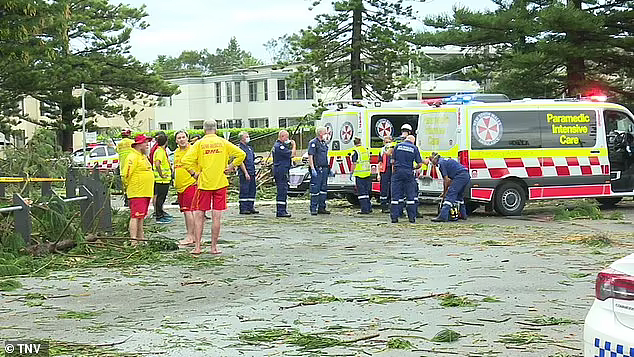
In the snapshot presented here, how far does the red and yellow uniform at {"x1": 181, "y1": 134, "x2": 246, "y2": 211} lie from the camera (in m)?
11.8

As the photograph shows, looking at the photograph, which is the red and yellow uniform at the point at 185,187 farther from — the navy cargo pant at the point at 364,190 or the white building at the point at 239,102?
the white building at the point at 239,102

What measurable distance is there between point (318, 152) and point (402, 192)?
2.43m

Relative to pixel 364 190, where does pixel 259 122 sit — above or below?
above

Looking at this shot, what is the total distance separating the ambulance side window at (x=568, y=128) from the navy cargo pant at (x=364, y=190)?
3674 mm

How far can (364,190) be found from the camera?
19.1 m

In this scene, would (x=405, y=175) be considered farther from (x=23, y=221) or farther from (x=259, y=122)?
(x=259, y=122)

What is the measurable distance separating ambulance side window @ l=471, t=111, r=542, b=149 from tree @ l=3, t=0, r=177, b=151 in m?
26.0

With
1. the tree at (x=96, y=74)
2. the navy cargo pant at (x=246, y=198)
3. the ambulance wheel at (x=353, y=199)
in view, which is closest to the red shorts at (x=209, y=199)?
the navy cargo pant at (x=246, y=198)

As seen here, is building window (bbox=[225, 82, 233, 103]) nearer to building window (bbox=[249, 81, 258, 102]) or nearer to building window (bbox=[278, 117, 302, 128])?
building window (bbox=[249, 81, 258, 102])

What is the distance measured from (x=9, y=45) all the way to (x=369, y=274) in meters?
13.1

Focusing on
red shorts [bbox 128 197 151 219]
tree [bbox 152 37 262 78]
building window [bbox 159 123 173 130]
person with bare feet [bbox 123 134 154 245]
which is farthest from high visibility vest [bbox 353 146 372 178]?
tree [bbox 152 37 262 78]

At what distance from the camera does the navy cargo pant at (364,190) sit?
1898 cm

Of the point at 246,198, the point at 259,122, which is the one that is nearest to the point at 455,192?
the point at 246,198

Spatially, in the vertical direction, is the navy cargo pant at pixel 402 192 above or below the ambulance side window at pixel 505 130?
below
